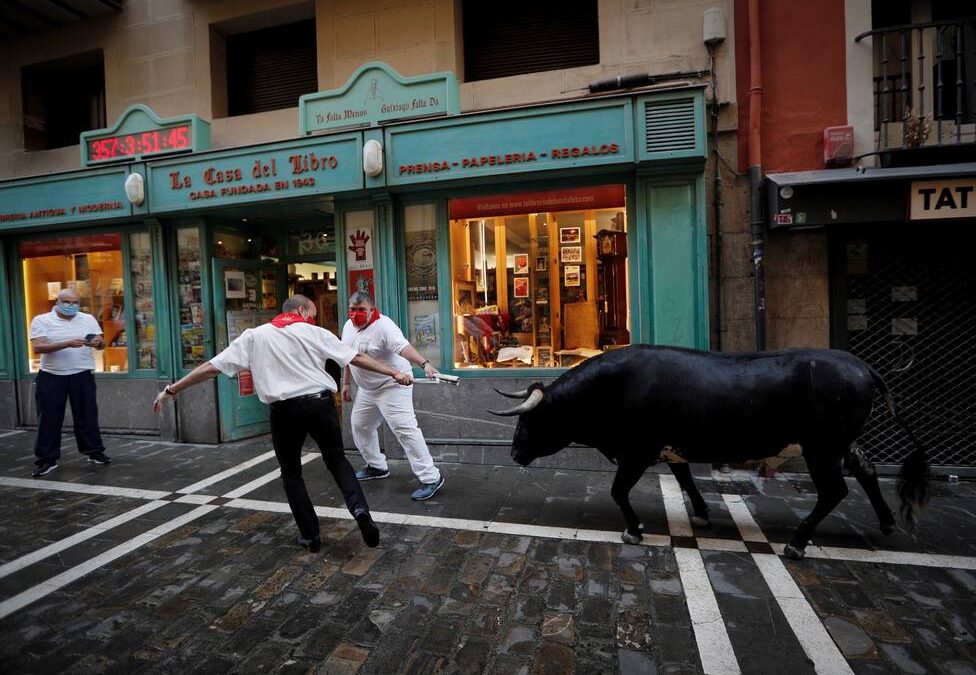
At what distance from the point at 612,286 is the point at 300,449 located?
13.5ft

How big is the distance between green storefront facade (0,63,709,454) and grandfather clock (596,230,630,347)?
54mm

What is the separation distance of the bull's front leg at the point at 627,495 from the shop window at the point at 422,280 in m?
3.33

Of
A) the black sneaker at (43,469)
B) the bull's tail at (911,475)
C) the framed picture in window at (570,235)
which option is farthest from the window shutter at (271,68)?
the bull's tail at (911,475)

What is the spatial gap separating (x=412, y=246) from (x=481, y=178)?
1307 mm

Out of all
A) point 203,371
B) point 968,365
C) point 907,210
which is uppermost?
point 907,210

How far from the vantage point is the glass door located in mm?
7914

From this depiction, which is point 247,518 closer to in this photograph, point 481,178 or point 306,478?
point 306,478

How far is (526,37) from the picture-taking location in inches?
293

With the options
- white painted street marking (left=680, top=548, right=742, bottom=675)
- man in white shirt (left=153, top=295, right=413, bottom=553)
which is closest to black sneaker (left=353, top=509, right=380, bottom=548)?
man in white shirt (left=153, top=295, right=413, bottom=553)

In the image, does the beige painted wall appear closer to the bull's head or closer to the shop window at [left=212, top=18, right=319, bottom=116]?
the shop window at [left=212, top=18, right=319, bottom=116]

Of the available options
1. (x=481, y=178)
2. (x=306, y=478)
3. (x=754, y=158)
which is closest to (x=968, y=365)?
(x=754, y=158)

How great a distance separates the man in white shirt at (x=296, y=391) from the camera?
4.09 meters

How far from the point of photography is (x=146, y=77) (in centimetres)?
849

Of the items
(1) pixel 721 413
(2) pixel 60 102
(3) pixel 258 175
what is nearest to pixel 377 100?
(3) pixel 258 175
